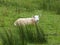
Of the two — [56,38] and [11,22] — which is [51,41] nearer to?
[56,38]

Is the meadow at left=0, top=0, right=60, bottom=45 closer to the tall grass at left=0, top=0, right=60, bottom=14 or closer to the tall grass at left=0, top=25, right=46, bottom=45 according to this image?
the tall grass at left=0, top=0, right=60, bottom=14

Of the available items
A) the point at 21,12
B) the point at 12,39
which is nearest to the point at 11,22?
the point at 21,12

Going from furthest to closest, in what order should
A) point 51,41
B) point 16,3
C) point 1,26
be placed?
point 16,3, point 1,26, point 51,41

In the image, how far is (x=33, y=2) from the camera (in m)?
13.2

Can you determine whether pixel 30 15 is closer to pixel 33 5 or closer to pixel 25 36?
pixel 33 5

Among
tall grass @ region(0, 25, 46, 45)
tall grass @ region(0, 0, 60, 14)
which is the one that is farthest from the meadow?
tall grass @ region(0, 25, 46, 45)

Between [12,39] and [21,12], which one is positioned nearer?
[12,39]

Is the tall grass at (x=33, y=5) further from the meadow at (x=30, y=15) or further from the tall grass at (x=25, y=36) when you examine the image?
the tall grass at (x=25, y=36)

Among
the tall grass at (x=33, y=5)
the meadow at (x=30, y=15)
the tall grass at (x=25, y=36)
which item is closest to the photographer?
the tall grass at (x=25, y=36)

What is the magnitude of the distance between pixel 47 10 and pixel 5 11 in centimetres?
151

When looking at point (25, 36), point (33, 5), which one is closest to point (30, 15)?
point (33, 5)

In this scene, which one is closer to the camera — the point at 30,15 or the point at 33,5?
the point at 30,15

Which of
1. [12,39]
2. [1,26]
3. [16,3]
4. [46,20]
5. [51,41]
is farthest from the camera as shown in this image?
[16,3]

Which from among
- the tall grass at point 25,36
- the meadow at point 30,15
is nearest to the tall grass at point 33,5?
the meadow at point 30,15
